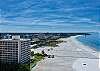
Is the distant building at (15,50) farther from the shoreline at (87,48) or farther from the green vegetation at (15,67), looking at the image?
the shoreline at (87,48)

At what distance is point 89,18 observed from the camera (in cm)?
295

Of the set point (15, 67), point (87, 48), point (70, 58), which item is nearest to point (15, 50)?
point (15, 67)

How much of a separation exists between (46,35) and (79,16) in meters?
0.45

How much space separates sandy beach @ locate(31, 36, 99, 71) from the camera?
9.75 ft

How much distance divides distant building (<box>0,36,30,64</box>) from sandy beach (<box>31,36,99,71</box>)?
0.65 ft

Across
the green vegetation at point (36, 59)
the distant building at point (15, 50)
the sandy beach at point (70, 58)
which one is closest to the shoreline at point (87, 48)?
the sandy beach at point (70, 58)

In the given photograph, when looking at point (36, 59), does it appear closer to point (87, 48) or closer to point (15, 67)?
point (15, 67)

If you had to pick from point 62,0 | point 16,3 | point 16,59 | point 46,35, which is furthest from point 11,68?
point 62,0

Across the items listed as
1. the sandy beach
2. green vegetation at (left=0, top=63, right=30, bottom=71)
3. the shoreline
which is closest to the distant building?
green vegetation at (left=0, top=63, right=30, bottom=71)

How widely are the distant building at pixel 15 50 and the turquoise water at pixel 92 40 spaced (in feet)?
2.12

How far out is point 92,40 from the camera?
9.64ft

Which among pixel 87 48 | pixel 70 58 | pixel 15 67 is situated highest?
pixel 87 48

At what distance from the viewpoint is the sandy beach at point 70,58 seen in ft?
9.75

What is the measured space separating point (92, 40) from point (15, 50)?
918 millimetres
